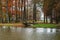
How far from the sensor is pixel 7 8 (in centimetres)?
2706

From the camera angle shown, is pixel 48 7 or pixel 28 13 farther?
pixel 28 13

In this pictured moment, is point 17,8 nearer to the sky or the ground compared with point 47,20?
nearer to the sky

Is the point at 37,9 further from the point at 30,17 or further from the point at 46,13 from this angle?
the point at 46,13

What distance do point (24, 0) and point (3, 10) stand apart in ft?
15.2

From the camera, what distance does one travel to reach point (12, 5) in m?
27.9

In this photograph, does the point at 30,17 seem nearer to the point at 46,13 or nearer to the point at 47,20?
the point at 47,20

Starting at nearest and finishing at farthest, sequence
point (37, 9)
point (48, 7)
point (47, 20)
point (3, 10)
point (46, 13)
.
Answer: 1. point (48, 7)
2. point (46, 13)
3. point (3, 10)
4. point (47, 20)
5. point (37, 9)

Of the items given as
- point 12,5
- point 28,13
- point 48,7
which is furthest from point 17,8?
point 48,7

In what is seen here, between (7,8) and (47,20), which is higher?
(7,8)

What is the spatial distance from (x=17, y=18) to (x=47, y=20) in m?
4.79

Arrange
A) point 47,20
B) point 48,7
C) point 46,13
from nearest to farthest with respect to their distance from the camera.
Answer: point 48,7 < point 46,13 < point 47,20

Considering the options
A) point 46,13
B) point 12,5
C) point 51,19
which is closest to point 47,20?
point 51,19

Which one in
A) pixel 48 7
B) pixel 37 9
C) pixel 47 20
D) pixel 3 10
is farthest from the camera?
pixel 37 9

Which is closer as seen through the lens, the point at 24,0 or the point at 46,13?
the point at 46,13
